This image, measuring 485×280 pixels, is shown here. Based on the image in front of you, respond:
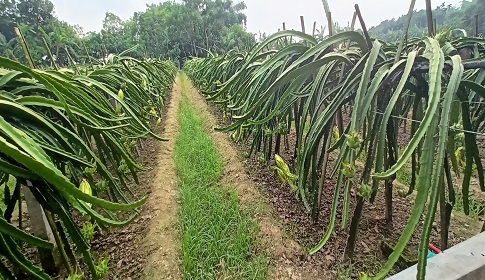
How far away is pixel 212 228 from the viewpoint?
185 centimetres

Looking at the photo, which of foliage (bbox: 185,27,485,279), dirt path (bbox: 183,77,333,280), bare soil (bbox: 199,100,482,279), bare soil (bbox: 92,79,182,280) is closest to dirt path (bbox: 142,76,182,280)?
bare soil (bbox: 92,79,182,280)

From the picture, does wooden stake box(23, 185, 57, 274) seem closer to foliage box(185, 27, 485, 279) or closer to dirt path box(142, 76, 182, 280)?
dirt path box(142, 76, 182, 280)

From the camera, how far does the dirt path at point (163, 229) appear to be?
153cm

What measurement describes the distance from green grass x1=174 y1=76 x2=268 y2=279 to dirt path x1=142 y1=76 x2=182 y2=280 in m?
0.05

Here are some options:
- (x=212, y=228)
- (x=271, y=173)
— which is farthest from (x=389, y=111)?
(x=271, y=173)

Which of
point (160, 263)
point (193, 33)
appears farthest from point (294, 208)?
point (193, 33)

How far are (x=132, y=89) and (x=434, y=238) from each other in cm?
210

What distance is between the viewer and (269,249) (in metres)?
1.58

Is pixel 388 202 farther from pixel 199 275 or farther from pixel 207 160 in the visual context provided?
pixel 207 160

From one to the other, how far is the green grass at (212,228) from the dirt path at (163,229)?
51 millimetres

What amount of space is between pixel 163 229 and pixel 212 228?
0.28 metres

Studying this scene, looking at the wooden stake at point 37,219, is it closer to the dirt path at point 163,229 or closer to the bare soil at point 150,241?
the bare soil at point 150,241

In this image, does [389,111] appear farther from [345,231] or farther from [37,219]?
[37,219]

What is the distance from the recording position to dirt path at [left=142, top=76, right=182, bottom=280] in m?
1.53
